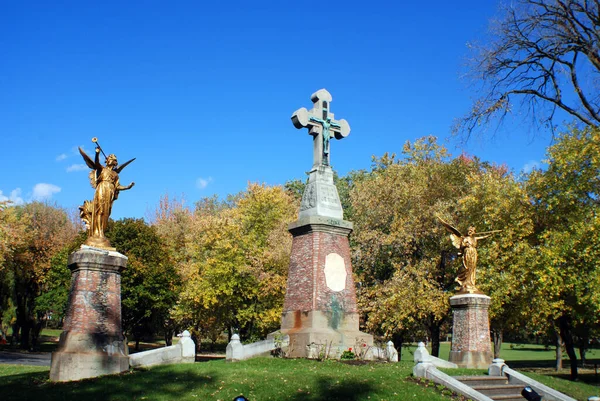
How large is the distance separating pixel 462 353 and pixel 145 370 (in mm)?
9868

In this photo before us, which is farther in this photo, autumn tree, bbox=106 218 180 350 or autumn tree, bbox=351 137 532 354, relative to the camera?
autumn tree, bbox=106 218 180 350

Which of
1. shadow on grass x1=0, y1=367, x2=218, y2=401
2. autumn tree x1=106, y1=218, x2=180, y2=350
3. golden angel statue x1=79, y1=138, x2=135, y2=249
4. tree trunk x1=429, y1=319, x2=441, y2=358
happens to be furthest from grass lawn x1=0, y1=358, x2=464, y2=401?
autumn tree x1=106, y1=218, x2=180, y2=350

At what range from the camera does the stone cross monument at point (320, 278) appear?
14844 mm

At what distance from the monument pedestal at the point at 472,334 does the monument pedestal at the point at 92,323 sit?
10425 mm

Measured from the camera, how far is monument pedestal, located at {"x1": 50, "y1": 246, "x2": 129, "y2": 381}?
11.4 m

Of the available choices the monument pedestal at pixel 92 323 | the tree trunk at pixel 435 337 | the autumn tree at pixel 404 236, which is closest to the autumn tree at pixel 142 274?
the autumn tree at pixel 404 236

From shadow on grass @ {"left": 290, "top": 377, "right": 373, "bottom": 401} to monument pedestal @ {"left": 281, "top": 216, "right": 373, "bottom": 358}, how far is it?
3305mm

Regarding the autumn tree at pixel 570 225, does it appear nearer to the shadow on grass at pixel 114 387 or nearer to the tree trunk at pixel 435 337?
the tree trunk at pixel 435 337

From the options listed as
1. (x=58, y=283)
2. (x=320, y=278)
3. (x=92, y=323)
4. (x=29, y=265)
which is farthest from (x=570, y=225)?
(x=29, y=265)

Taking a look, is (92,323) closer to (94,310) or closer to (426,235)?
(94,310)

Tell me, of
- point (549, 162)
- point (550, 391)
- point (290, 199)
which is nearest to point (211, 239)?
point (290, 199)

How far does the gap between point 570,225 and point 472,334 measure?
29.6ft

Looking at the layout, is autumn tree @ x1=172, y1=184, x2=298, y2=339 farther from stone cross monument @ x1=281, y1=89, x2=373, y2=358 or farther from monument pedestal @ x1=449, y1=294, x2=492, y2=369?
stone cross monument @ x1=281, y1=89, x2=373, y2=358

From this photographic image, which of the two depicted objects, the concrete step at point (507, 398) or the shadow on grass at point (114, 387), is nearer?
the shadow on grass at point (114, 387)
